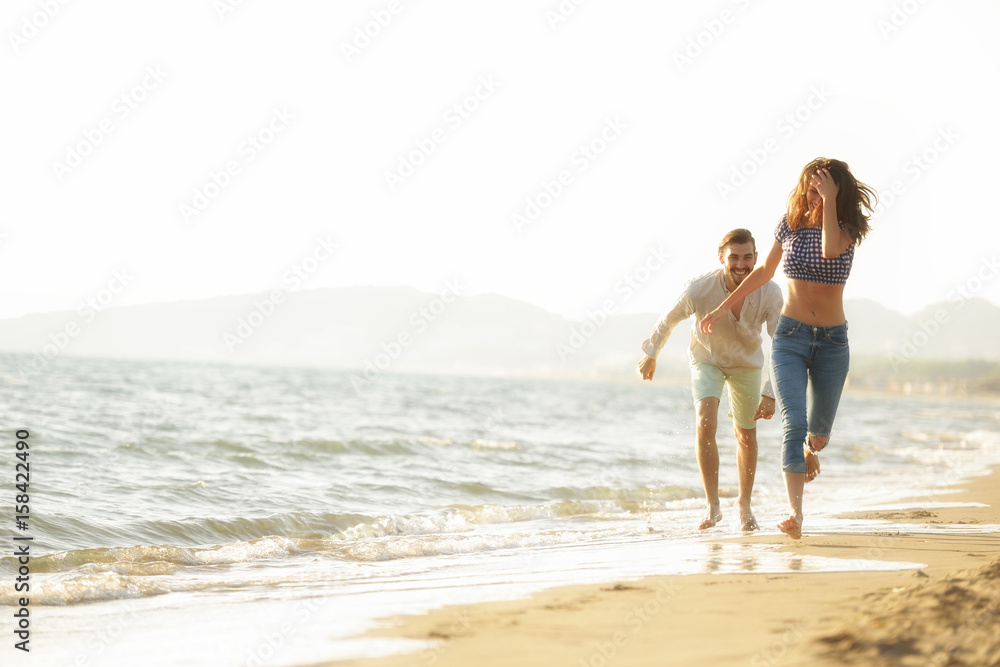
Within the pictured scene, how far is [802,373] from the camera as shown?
4535mm

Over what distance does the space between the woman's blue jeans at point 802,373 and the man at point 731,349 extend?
606 millimetres

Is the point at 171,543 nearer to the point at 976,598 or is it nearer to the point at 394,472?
the point at 394,472

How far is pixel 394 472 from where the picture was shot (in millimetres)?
9773

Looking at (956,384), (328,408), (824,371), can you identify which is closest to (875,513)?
(824,371)

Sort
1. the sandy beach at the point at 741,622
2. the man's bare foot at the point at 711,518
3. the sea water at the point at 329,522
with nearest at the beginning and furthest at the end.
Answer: the sandy beach at the point at 741,622, the sea water at the point at 329,522, the man's bare foot at the point at 711,518

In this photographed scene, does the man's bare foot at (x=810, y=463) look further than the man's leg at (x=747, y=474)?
No

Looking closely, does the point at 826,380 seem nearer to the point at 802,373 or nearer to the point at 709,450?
the point at 802,373

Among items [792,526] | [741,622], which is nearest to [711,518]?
[792,526]

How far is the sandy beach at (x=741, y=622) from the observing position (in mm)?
2316

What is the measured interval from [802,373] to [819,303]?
393 mm

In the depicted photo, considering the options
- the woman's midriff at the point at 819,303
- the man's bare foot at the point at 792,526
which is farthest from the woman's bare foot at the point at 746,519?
the woman's midriff at the point at 819,303

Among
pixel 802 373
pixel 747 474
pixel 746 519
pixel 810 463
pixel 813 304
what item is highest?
pixel 813 304

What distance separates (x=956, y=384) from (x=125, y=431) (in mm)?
104343

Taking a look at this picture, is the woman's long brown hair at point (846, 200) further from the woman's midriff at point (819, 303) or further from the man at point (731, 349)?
the man at point (731, 349)
